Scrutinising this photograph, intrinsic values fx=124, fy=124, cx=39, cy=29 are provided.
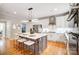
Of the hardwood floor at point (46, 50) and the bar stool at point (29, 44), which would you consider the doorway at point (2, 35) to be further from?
the bar stool at point (29, 44)

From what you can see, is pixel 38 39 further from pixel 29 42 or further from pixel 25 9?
pixel 25 9

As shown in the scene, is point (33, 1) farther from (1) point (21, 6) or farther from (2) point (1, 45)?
(2) point (1, 45)

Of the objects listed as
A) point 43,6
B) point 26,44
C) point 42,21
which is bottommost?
point 26,44

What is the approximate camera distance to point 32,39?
241 centimetres

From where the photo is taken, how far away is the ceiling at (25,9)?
7.70 feet

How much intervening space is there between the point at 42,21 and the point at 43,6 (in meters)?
0.29

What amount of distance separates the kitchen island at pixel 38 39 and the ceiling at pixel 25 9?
347 millimetres

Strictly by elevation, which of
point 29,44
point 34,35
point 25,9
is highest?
point 25,9

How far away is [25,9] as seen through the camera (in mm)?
2361

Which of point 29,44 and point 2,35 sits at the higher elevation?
point 2,35

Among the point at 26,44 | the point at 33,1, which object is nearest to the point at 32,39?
the point at 26,44

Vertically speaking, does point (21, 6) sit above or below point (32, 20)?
above

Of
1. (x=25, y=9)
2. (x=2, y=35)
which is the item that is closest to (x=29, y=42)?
(x=2, y=35)

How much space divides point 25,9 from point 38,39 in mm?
629
